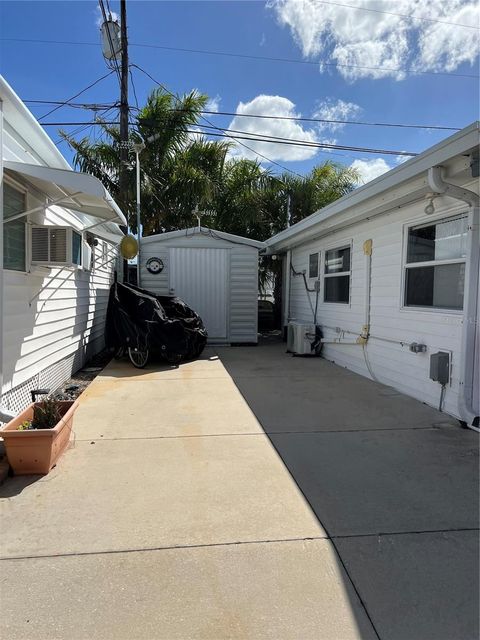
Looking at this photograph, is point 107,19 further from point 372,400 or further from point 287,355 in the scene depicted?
point 372,400

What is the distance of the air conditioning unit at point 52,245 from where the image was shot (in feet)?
14.8

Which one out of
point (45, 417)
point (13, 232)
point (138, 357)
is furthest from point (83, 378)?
point (45, 417)

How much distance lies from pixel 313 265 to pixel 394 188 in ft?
14.4

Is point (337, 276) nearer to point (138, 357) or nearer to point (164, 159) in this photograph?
point (138, 357)

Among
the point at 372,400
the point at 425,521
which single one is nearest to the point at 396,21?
the point at 372,400

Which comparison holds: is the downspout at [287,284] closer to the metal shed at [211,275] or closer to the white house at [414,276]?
the metal shed at [211,275]

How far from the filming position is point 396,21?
9172mm

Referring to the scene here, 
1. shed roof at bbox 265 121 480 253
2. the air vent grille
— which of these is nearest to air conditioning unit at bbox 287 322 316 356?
shed roof at bbox 265 121 480 253

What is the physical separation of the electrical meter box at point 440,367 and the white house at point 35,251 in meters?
3.88

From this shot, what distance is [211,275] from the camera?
10.2 metres

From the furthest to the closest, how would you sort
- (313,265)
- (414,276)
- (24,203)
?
(313,265)
(414,276)
(24,203)

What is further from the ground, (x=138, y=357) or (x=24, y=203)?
(x=24, y=203)

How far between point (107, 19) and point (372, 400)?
10520mm

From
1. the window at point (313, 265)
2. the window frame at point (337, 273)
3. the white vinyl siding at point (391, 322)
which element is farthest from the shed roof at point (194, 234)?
the white vinyl siding at point (391, 322)
